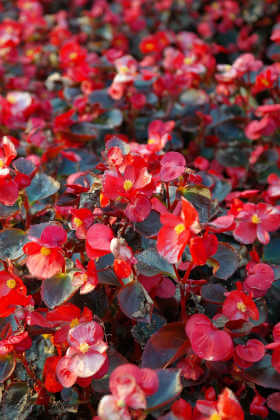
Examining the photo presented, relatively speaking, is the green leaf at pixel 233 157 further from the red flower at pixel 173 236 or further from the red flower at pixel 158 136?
the red flower at pixel 173 236

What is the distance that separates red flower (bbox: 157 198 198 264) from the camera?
0.64m

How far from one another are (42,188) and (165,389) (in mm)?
500

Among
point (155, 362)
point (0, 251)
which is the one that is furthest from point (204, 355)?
point (0, 251)

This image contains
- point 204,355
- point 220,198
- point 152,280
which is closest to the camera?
point 204,355

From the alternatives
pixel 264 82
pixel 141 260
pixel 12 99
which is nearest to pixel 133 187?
pixel 141 260

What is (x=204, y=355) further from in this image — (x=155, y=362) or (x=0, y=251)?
(x=0, y=251)

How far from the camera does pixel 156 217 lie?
0.78 metres

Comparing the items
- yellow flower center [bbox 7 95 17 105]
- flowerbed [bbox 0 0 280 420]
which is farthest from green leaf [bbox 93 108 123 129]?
yellow flower center [bbox 7 95 17 105]

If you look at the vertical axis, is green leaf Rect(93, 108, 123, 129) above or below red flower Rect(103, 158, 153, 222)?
below

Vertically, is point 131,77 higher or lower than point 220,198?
higher

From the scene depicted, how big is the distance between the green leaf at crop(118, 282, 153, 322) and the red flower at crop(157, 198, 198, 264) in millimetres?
87

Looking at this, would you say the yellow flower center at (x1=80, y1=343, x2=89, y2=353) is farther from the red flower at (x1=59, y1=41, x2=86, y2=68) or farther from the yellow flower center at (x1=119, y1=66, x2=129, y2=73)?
the red flower at (x1=59, y1=41, x2=86, y2=68)

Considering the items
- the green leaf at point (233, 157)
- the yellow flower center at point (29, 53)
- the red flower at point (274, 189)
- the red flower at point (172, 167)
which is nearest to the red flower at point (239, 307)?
the red flower at point (172, 167)

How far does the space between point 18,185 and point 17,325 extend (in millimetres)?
243
